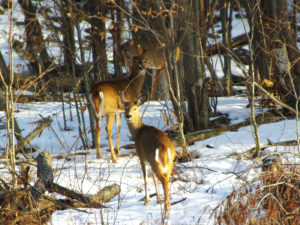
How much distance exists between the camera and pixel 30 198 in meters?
4.51

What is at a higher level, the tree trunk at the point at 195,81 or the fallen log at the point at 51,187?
the tree trunk at the point at 195,81

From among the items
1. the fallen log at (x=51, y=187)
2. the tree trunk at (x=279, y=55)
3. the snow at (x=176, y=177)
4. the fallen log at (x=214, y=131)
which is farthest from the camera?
the tree trunk at (x=279, y=55)

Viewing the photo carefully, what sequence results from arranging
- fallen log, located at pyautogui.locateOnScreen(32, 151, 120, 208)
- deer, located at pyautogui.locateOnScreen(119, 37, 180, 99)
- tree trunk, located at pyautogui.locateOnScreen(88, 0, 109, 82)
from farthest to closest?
tree trunk, located at pyautogui.locateOnScreen(88, 0, 109, 82), deer, located at pyautogui.locateOnScreen(119, 37, 180, 99), fallen log, located at pyautogui.locateOnScreen(32, 151, 120, 208)

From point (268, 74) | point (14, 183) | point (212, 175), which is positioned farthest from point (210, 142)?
point (14, 183)

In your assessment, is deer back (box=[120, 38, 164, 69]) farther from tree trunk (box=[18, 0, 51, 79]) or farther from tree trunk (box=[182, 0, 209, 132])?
tree trunk (box=[18, 0, 51, 79])

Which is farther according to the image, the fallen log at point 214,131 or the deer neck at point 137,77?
the deer neck at point 137,77

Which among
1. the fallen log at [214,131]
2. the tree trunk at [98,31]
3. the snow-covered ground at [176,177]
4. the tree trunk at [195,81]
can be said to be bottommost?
the snow-covered ground at [176,177]

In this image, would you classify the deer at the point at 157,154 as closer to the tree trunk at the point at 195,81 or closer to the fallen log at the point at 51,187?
the fallen log at the point at 51,187

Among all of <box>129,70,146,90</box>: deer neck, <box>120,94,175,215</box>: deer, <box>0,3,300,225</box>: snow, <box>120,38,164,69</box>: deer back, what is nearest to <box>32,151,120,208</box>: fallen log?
<box>0,3,300,225</box>: snow

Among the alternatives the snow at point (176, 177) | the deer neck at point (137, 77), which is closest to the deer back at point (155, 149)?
the snow at point (176, 177)

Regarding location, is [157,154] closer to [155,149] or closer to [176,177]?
[155,149]

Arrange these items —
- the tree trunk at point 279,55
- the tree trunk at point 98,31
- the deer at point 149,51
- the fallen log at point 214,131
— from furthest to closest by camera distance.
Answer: the tree trunk at point 98,31, the tree trunk at point 279,55, the deer at point 149,51, the fallen log at point 214,131

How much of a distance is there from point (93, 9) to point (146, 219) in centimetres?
647

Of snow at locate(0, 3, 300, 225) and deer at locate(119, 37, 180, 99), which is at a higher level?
deer at locate(119, 37, 180, 99)
